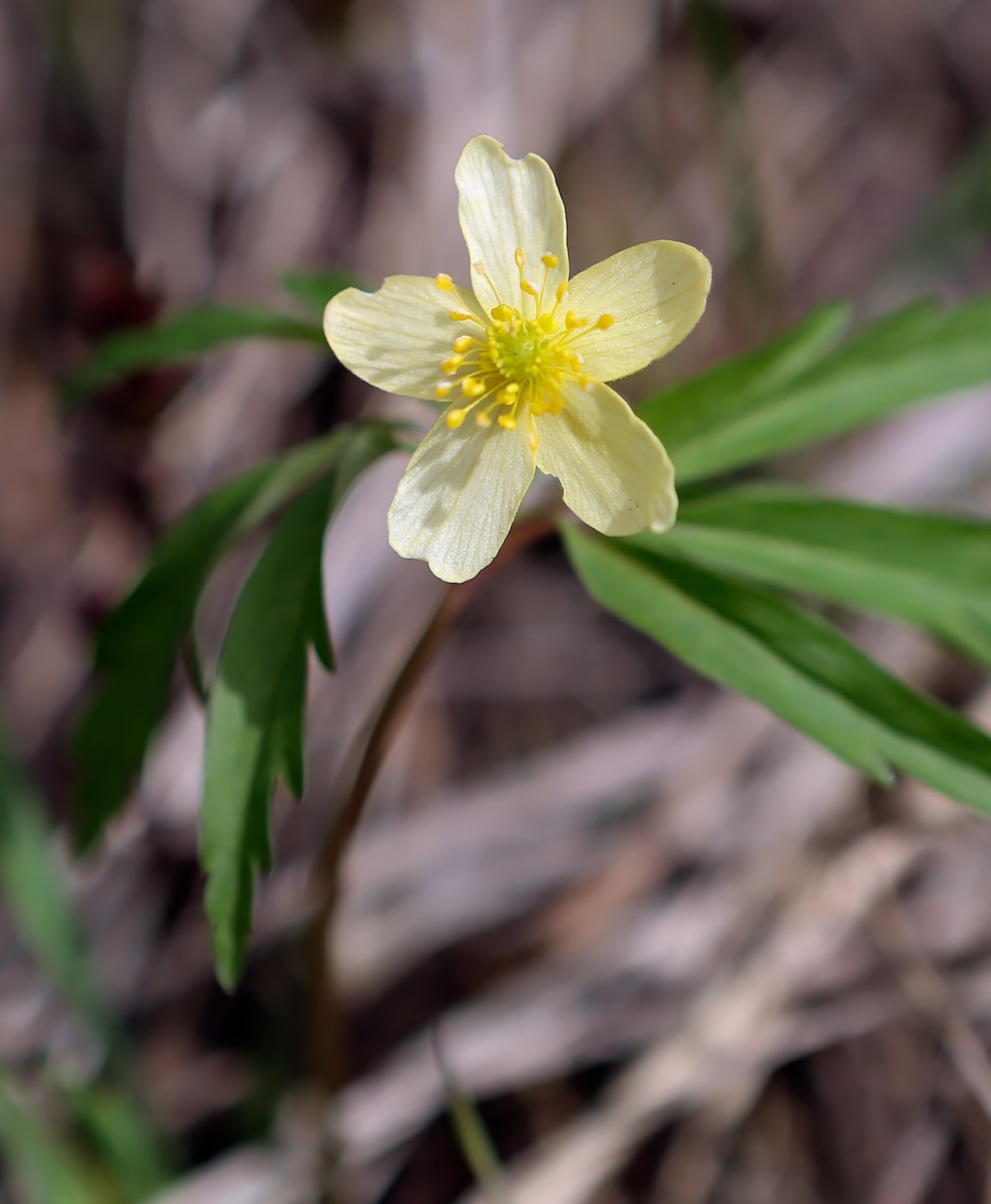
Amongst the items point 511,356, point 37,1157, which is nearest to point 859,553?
point 511,356

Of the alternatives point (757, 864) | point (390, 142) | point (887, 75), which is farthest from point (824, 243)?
point (757, 864)

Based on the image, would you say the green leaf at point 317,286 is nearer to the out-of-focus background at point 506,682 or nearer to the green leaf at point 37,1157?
the out-of-focus background at point 506,682

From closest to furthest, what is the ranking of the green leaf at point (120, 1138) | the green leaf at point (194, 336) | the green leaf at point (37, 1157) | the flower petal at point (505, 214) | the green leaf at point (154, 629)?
the flower petal at point (505, 214)
the green leaf at point (154, 629)
the green leaf at point (194, 336)
the green leaf at point (37, 1157)
the green leaf at point (120, 1138)

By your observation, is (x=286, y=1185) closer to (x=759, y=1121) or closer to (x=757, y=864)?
(x=759, y=1121)

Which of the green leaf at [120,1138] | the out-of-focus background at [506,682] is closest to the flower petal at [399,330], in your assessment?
the out-of-focus background at [506,682]

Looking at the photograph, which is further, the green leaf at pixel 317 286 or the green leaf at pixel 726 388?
the green leaf at pixel 317 286

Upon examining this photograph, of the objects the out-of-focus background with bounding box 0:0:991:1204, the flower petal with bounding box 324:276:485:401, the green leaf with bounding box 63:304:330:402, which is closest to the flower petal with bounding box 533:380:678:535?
the flower petal with bounding box 324:276:485:401
